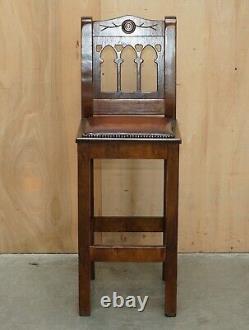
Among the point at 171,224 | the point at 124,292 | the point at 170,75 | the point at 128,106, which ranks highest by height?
the point at 170,75

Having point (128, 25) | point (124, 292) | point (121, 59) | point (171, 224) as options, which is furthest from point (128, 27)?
point (124, 292)

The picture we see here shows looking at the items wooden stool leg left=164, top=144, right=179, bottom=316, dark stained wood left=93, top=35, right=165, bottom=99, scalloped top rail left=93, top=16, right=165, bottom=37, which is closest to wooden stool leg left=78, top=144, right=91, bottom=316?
wooden stool leg left=164, top=144, right=179, bottom=316

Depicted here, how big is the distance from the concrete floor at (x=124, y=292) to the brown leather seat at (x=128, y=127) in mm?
661

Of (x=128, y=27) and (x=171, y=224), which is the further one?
(x=128, y=27)

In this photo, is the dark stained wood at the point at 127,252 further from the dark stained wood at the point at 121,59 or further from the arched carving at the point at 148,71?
the arched carving at the point at 148,71

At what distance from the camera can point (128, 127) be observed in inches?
81.4

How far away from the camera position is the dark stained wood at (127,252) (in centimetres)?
211

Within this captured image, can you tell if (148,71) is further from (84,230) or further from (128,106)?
(84,230)

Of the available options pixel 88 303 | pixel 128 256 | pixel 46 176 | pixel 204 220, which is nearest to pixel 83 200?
pixel 128 256

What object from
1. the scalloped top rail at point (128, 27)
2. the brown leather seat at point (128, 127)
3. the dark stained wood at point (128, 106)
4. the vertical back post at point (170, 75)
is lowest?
the brown leather seat at point (128, 127)

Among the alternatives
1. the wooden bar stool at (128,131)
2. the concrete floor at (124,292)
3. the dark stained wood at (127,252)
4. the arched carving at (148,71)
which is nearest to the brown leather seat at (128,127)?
the wooden bar stool at (128,131)

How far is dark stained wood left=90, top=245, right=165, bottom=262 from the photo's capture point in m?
2.11

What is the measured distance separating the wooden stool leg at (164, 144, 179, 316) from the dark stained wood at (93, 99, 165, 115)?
1.07 feet

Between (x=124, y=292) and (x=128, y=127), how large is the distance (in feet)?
2.21
